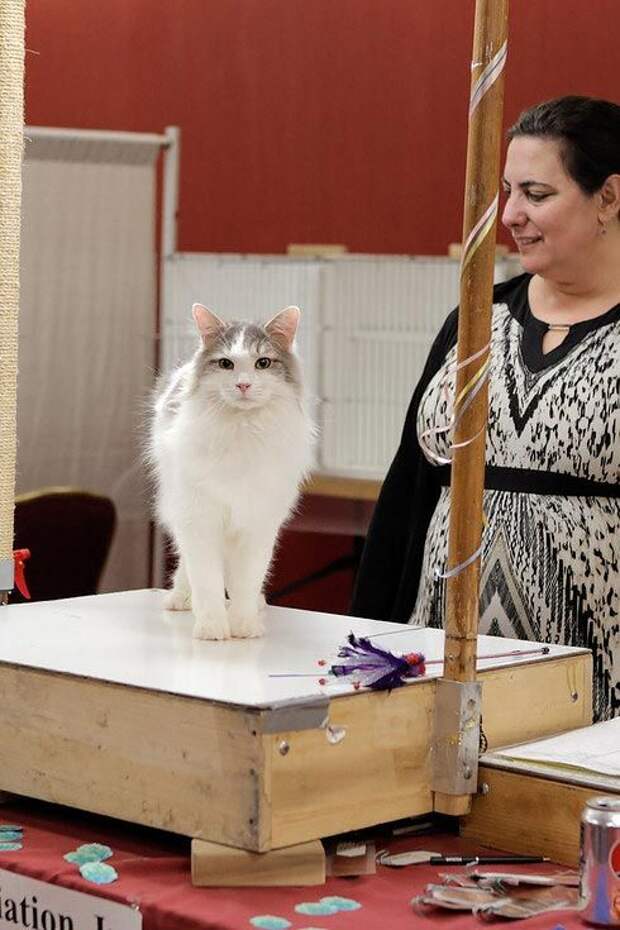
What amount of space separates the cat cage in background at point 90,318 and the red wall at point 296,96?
61cm

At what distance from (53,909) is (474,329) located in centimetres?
59

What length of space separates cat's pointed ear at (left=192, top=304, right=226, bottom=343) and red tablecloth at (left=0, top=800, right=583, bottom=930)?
47cm

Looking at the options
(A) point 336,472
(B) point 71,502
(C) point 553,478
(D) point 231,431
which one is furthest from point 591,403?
(A) point 336,472

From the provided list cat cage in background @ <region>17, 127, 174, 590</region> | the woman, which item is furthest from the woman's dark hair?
cat cage in background @ <region>17, 127, 174, 590</region>

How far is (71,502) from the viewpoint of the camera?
12.0ft

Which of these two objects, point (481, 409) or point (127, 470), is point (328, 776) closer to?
point (481, 409)

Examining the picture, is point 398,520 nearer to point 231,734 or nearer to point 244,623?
point 244,623

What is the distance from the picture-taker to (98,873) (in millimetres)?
1238

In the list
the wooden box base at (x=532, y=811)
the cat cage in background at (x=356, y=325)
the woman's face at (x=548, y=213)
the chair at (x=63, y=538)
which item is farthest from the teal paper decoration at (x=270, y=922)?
the cat cage in background at (x=356, y=325)

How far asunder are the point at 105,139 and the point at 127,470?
963 millimetres

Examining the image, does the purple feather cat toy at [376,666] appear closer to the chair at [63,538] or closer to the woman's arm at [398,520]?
the woman's arm at [398,520]

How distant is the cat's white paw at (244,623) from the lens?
148cm

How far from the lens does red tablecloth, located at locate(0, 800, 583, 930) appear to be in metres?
1.15

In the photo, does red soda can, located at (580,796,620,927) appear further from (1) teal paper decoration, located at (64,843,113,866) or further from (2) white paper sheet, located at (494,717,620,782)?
(1) teal paper decoration, located at (64,843,113,866)
